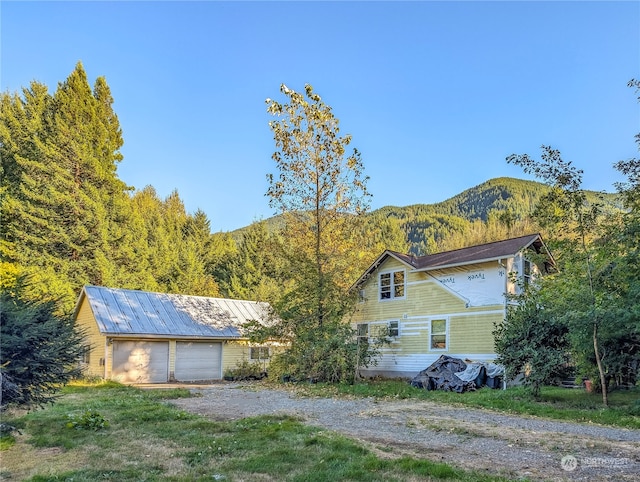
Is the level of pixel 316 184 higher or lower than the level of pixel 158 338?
higher

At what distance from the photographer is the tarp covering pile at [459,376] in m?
15.6

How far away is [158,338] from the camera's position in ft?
68.9

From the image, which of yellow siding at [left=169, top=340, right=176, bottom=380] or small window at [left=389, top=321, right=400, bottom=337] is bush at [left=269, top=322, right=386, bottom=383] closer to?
small window at [left=389, top=321, right=400, bottom=337]

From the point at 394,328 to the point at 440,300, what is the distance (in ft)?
9.11

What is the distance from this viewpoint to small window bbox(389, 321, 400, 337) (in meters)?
20.9

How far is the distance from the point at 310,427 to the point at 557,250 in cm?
832

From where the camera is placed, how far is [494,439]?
708 cm

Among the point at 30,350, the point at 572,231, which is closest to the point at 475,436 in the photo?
the point at 30,350

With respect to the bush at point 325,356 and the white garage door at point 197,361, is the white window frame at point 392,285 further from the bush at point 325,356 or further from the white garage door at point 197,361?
the white garage door at point 197,361

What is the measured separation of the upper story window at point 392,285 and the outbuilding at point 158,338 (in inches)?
217

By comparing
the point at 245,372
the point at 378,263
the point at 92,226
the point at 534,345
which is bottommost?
the point at 245,372

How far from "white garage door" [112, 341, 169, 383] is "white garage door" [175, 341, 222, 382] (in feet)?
2.24

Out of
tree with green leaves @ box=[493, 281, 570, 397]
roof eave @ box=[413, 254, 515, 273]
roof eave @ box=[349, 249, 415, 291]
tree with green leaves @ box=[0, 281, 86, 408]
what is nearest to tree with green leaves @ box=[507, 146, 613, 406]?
tree with green leaves @ box=[493, 281, 570, 397]

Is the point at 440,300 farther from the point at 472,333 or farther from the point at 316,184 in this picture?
the point at 316,184
